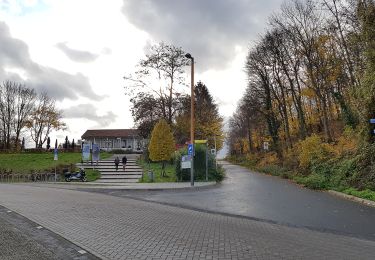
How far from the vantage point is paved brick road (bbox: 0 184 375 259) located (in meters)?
8.93

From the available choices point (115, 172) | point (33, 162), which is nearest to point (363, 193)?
point (115, 172)

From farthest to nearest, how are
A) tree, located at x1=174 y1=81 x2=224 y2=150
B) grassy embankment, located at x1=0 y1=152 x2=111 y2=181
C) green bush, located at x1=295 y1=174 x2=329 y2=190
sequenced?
tree, located at x1=174 y1=81 x2=224 y2=150
grassy embankment, located at x1=0 y1=152 x2=111 y2=181
green bush, located at x1=295 y1=174 x2=329 y2=190

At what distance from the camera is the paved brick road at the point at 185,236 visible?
893 cm

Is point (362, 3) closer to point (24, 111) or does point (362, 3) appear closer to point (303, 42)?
point (303, 42)

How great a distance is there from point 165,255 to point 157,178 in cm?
2743

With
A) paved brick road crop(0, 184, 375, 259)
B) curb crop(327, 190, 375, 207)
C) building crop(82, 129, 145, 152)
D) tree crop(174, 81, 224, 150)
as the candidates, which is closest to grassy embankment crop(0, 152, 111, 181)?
tree crop(174, 81, 224, 150)

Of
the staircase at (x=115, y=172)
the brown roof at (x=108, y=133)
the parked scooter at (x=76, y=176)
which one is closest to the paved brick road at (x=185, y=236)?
the staircase at (x=115, y=172)

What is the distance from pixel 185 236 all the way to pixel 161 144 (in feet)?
86.5

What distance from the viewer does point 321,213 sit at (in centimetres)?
1569

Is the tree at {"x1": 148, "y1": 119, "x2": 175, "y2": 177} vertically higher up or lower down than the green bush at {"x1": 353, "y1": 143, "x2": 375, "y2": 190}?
higher up

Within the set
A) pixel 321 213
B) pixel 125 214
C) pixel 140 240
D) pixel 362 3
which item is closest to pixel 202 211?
pixel 125 214

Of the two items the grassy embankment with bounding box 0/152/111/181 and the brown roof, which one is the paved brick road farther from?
the brown roof

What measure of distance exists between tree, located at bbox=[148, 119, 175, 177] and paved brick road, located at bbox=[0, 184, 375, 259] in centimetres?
2070

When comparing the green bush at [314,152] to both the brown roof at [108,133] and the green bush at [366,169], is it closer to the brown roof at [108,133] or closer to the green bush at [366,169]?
the green bush at [366,169]
